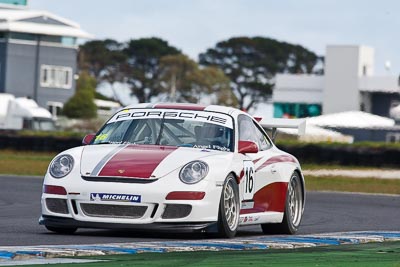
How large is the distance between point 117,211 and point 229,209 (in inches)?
42.5

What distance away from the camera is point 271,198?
13.1 m

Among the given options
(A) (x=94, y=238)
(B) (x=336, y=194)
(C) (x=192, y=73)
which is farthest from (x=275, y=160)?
(C) (x=192, y=73)

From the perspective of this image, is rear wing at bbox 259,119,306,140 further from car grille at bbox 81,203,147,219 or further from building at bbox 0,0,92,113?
building at bbox 0,0,92,113

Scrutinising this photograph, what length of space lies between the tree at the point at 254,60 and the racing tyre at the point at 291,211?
110 meters

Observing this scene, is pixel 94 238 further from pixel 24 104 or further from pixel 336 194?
pixel 24 104

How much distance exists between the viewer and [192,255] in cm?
999

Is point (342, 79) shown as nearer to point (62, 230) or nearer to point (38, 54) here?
point (38, 54)

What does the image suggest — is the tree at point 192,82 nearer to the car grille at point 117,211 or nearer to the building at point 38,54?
the building at point 38,54

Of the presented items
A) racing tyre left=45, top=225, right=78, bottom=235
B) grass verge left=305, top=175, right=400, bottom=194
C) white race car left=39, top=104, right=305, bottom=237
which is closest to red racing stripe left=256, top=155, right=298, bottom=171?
white race car left=39, top=104, right=305, bottom=237

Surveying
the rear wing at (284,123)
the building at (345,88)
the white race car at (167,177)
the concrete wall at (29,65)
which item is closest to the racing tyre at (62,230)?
the white race car at (167,177)

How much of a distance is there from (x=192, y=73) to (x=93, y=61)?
12.6 m

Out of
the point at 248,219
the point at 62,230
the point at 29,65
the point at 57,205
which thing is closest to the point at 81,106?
the point at 29,65

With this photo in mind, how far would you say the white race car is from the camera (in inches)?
456

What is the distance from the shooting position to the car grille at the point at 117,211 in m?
11.6
